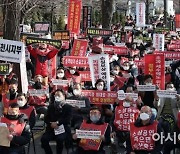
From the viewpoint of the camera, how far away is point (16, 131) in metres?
8.19

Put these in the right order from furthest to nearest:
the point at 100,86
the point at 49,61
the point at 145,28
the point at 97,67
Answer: the point at 145,28
the point at 49,61
the point at 97,67
the point at 100,86

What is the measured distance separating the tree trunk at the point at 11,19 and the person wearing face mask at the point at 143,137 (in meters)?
4.80

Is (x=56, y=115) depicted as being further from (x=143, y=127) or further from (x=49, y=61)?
(x=49, y=61)

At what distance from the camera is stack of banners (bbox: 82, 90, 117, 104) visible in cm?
1022

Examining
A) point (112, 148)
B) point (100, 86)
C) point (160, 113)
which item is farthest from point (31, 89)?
point (160, 113)

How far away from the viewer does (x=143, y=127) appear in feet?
26.1

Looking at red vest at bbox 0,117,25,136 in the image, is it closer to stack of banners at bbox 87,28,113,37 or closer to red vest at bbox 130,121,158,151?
red vest at bbox 130,121,158,151

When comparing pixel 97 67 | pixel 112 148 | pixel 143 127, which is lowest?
pixel 112 148

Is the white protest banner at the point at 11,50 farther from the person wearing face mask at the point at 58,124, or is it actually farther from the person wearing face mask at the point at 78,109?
the person wearing face mask at the point at 58,124

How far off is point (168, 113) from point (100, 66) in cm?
290

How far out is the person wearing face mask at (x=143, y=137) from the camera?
7922mm

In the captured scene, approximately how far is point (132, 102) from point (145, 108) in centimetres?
132

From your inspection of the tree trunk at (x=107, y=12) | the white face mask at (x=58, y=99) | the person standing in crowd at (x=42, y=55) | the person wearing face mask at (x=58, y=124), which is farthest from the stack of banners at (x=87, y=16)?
the person wearing face mask at (x=58, y=124)

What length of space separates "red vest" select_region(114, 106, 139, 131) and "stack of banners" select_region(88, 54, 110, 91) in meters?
2.33
